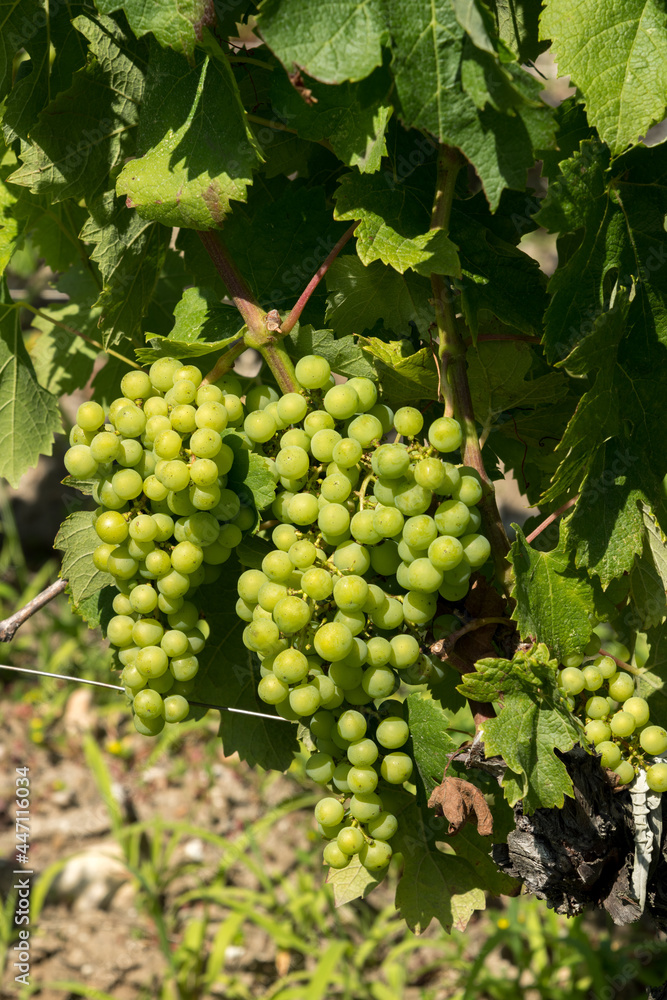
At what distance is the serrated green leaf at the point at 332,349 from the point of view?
0.94 m

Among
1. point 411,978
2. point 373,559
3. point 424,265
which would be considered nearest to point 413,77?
point 424,265

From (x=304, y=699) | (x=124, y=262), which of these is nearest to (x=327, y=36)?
(x=124, y=262)

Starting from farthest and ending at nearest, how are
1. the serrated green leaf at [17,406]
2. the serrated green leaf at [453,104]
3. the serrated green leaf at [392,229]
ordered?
the serrated green leaf at [17,406]
the serrated green leaf at [392,229]
the serrated green leaf at [453,104]

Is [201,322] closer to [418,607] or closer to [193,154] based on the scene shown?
[193,154]

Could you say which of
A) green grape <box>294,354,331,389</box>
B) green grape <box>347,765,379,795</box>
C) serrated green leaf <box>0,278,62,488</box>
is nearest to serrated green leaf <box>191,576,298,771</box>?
green grape <box>347,765,379,795</box>

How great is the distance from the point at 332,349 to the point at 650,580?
0.47m

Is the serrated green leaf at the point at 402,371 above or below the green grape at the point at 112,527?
above

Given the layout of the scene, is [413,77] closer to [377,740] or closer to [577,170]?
[577,170]

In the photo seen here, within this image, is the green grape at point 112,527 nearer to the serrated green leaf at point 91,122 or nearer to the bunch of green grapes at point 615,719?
the serrated green leaf at point 91,122

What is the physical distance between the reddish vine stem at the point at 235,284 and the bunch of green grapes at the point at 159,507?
3.5 inches

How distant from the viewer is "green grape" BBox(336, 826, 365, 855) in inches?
36.2

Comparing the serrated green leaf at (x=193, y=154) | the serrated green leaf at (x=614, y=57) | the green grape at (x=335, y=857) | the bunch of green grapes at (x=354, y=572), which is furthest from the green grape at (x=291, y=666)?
the serrated green leaf at (x=614, y=57)

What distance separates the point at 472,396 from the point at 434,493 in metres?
0.17

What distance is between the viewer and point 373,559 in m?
0.89
